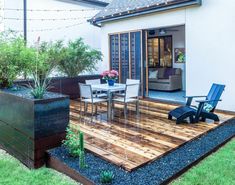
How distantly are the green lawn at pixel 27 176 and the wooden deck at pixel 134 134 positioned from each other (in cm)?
70

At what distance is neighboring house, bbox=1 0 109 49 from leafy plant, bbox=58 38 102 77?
5.50 ft

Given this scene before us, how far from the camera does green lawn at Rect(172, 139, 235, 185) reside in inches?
135

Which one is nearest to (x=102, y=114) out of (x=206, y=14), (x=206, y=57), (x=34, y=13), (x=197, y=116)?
(x=197, y=116)

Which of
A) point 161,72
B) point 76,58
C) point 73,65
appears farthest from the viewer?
point 161,72

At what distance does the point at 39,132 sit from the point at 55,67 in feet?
20.6

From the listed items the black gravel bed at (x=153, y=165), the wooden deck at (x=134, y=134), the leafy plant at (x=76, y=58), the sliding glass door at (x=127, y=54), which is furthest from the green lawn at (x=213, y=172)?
the leafy plant at (x=76, y=58)

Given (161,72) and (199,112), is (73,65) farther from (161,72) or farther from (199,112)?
(199,112)

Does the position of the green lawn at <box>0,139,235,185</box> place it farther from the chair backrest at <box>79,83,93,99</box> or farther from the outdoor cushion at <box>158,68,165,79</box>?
the outdoor cushion at <box>158,68,165,79</box>

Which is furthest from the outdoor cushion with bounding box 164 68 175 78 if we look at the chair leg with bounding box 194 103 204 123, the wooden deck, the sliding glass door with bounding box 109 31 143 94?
the chair leg with bounding box 194 103 204 123

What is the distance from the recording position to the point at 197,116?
19.2 feet

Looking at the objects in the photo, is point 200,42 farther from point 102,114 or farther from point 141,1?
point 102,114

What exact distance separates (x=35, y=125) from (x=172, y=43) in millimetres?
9589

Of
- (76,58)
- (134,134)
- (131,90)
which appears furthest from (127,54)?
(134,134)

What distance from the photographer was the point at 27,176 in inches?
150
